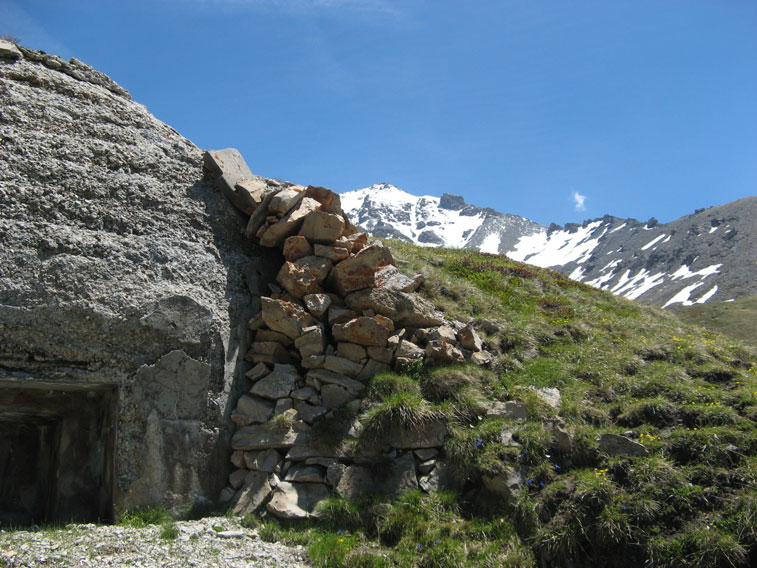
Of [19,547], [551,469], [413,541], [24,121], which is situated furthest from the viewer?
[24,121]

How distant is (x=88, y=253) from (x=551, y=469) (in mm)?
8823

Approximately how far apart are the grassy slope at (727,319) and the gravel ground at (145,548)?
17880 millimetres

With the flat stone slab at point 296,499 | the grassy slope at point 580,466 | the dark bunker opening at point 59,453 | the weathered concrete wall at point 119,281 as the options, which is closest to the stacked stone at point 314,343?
the flat stone slab at point 296,499

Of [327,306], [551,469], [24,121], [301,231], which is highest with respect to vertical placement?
[24,121]

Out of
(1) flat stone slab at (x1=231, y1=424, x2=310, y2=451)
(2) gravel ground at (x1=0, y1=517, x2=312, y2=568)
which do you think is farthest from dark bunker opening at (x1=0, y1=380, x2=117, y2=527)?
(1) flat stone slab at (x1=231, y1=424, x2=310, y2=451)

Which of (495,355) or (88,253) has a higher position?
(88,253)

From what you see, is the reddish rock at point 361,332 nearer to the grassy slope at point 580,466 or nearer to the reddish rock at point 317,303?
the reddish rock at point 317,303

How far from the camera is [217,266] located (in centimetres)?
1198

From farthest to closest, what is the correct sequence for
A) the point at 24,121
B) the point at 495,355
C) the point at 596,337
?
the point at 596,337 < the point at 495,355 < the point at 24,121

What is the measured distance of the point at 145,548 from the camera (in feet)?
26.3

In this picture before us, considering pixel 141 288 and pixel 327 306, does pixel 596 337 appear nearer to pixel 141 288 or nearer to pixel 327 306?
pixel 327 306

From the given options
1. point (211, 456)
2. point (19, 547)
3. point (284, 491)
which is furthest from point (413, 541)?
point (19, 547)

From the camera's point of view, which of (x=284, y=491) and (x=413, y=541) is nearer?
(x=413, y=541)

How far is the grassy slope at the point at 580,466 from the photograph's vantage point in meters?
7.99
